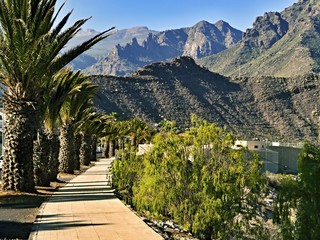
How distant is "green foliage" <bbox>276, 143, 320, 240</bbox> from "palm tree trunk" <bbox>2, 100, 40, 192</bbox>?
461 inches

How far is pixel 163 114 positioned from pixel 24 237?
94.1 m

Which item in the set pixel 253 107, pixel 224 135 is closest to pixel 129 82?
pixel 253 107

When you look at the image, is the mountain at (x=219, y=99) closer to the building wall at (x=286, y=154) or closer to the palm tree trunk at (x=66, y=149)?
the building wall at (x=286, y=154)

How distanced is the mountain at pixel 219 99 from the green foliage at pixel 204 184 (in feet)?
271

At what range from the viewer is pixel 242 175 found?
11.5 meters

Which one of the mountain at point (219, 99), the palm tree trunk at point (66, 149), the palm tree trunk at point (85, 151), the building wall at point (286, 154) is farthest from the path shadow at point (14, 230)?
the mountain at point (219, 99)

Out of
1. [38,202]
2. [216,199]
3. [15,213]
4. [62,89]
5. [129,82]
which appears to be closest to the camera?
[216,199]

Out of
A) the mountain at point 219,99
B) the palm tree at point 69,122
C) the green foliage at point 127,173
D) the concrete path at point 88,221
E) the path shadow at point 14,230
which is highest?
the mountain at point 219,99

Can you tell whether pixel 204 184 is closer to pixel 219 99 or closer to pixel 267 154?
pixel 267 154

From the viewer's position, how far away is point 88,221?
38.5 ft

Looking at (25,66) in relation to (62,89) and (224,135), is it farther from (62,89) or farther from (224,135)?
(224,135)

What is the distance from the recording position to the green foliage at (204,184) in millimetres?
11344

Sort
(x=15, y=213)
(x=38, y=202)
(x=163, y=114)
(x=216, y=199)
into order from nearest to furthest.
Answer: (x=216, y=199) < (x=15, y=213) < (x=38, y=202) < (x=163, y=114)

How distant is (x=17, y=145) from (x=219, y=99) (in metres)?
105
